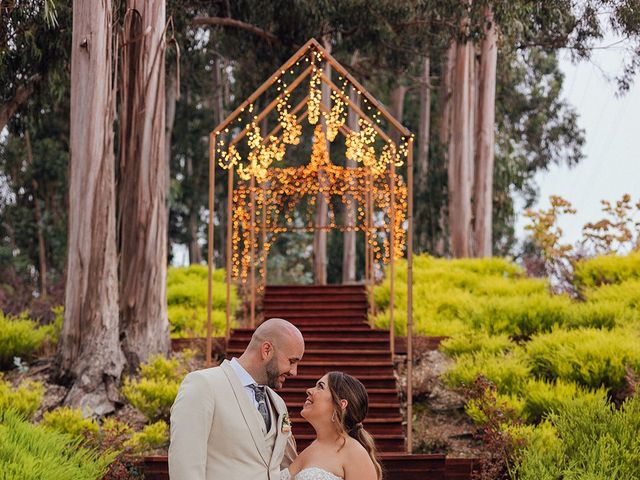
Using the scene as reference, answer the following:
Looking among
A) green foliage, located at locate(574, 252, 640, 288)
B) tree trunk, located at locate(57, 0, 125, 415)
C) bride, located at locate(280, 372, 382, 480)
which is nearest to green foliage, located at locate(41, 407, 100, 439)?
tree trunk, located at locate(57, 0, 125, 415)

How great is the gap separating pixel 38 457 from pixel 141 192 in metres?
4.89

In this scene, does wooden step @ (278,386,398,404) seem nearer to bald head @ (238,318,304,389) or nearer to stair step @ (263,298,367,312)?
stair step @ (263,298,367,312)

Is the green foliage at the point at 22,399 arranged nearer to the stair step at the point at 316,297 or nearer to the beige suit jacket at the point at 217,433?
the stair step at the point at 316,297

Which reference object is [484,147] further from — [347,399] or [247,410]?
[247,410]

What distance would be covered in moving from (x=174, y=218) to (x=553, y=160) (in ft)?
34.9

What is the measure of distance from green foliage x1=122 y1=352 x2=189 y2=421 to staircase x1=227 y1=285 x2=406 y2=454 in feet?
2.51

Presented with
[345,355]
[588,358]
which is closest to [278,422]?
[588,358]

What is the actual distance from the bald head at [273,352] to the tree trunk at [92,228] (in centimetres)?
676

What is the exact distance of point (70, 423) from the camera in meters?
A: 9.06

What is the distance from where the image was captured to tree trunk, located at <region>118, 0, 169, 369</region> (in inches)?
445

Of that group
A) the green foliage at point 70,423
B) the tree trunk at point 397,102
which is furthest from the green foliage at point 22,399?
the tree trunk at point 397,102

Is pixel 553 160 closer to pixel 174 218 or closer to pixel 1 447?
pixel 174 218

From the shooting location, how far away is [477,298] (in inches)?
515

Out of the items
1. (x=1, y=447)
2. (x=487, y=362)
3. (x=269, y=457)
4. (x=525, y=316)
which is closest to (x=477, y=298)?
(x=525, y=316)
